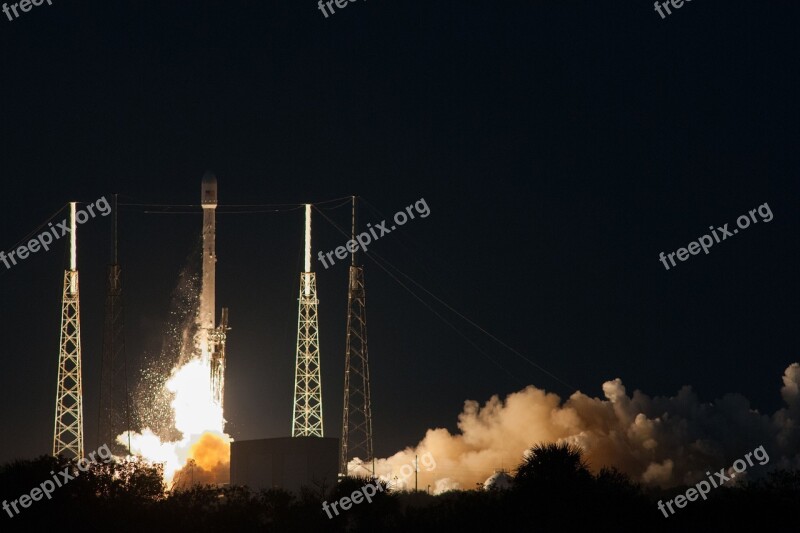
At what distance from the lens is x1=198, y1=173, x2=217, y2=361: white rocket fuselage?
108 metres

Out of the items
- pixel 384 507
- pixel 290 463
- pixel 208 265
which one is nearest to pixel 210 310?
pixel 208 265

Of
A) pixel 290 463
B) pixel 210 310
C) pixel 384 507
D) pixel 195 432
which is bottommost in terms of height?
pixel 384 507

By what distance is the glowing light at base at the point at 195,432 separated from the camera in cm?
10788

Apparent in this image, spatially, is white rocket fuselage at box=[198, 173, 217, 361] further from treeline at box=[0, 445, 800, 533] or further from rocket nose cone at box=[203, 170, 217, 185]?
treeline at box=[0, 445, 800, 533]

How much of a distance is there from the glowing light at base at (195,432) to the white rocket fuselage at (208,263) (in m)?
1.69

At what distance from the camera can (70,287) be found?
104 metres

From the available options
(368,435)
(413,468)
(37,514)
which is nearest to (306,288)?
(368,435)

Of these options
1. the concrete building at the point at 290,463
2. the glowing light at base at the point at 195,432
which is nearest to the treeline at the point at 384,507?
the concrete building at the point at 290,463

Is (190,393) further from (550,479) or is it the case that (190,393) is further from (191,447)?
(550,479)

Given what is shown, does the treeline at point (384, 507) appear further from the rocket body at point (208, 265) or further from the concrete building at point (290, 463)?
the rocket body at point (208, 265)

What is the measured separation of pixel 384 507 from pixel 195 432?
31.7m

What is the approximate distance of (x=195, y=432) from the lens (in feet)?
360

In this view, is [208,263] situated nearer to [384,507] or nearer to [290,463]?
[290,463]

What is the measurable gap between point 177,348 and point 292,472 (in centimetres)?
1359
